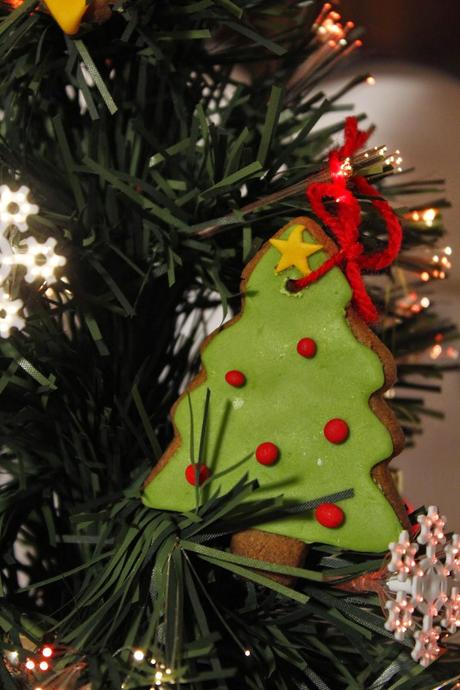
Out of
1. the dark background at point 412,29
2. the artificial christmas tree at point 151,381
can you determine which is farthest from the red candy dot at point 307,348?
the dark background at point 412,29

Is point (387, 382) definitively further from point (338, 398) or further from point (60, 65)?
point (60, 65)

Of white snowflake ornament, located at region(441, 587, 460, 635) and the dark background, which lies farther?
the dark background

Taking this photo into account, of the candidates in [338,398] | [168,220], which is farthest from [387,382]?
[168,220]

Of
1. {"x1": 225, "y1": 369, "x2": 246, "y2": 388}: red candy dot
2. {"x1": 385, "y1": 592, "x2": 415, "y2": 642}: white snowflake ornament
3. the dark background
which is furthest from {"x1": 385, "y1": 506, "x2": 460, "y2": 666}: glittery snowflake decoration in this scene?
the dark background

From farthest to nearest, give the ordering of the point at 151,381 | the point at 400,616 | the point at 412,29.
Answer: the point at 412,29, the point at 151,381, the point at 400,616

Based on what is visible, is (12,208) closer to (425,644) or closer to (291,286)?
(291,286)

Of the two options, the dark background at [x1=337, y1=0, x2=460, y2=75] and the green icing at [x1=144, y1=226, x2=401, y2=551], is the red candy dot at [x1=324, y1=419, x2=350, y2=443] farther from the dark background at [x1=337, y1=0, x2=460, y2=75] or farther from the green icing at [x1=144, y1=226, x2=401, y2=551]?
the dark background at [x1=337, y1=0, x2=460, y2=75]

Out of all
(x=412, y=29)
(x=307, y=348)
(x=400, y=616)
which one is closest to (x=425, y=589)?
(x=400, y=616)

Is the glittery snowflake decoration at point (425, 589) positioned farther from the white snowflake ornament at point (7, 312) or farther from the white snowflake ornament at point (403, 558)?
the white snowflake ornament at point (7, 312)
